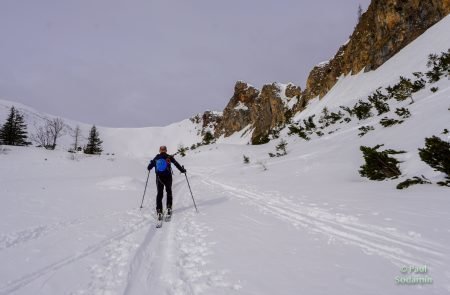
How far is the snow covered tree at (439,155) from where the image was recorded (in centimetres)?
712

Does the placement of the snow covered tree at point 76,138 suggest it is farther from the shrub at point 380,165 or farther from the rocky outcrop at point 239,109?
the shrub at point 380,165

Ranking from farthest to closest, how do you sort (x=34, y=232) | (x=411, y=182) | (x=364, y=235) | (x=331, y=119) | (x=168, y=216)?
(x=331, y=119) < (x=411, y=182) < (x=168, y=216) < (x=34, y=232) < (x=364, y=235)

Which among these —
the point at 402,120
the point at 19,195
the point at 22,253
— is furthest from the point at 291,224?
the point at 402,120

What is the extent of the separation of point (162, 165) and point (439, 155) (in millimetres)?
7534

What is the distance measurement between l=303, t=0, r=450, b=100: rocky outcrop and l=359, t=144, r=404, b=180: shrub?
32.0 meters

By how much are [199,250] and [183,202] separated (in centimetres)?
584

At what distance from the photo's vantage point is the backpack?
336 inches

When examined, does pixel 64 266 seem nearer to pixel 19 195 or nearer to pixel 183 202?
pixel 183 202

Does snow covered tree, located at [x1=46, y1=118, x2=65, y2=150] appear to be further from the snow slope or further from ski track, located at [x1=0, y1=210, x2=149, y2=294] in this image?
ski track, located at [x1=0, y1=210, x2=149, y2=294]

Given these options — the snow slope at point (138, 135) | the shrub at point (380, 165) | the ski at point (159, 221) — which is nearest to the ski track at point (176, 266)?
the ski at point (159, 221)

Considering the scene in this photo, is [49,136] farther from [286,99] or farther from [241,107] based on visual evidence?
[286,99]

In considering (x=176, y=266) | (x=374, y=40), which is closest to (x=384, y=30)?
(x=374, y=40)

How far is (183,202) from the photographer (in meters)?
10.5

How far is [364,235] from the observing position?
4.94 meters
